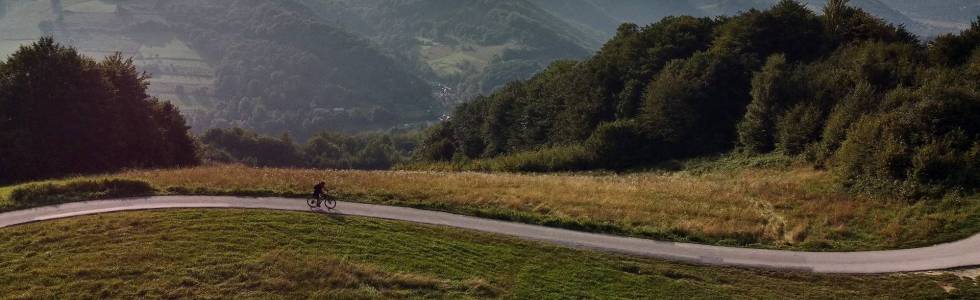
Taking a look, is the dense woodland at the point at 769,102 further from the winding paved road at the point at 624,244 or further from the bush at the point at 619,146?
the winding paved road at the point at 624,244

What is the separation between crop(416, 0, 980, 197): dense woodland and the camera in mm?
32719

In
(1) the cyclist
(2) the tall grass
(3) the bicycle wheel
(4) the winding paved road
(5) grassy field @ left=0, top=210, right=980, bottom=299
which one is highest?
(2) the tall grass

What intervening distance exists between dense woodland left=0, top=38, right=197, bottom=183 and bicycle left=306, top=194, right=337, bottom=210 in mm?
25000

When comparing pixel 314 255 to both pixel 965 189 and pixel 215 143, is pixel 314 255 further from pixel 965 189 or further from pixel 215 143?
pixel 215 143

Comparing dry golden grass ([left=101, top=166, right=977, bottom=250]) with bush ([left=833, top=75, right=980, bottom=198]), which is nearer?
dry golden grass ([left=101, top=166, right=977, bottom=250])

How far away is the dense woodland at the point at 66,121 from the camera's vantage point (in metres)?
43.6

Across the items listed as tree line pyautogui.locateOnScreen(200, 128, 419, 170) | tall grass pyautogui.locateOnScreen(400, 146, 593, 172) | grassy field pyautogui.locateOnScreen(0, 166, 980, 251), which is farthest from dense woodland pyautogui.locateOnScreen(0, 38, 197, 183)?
tree line pyautogui.locateOnScreen(200, 128, 419, 170)

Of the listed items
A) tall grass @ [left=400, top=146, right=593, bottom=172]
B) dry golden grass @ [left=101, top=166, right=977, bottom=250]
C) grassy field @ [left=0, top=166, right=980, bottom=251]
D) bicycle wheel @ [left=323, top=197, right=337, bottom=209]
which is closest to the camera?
grassy field @ [left=0, top=166, right=980, bottom=251]

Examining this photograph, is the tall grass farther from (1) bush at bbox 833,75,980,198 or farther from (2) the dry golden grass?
(1) bush at bbox 833,75,980,198

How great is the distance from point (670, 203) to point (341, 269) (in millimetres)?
18276

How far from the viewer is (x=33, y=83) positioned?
154 ft

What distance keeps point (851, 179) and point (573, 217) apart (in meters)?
16.7

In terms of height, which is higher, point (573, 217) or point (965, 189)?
point (965, 189)

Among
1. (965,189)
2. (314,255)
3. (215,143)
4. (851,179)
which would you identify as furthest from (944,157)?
(215,143)
